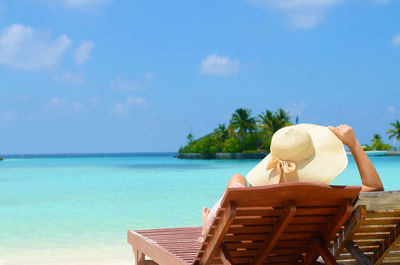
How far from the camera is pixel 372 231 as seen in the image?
9.82 feet

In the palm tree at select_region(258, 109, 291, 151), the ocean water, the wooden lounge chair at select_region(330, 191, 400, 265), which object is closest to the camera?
the wooden lounge chair at select_region(330, 191, 400, 265)

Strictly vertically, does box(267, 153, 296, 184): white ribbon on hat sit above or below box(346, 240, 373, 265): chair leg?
above

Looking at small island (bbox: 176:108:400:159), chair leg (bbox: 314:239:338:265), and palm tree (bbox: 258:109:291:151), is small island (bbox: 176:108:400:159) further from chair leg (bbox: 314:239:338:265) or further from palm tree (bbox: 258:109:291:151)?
chair leg (bbox: 314:239:338:265)

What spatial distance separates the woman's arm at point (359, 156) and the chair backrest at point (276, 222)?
0.23m

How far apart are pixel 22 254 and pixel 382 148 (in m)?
81.1

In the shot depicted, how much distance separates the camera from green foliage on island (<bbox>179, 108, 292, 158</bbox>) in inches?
2530

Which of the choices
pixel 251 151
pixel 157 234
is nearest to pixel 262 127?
pixel 251 151

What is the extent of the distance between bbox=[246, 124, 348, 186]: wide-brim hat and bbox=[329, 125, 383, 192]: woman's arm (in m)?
0.05

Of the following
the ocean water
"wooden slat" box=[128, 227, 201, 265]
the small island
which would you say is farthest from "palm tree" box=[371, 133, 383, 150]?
"wooden slat" box=[128, 227, 201, 265]

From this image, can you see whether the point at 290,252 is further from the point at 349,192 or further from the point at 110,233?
the point at 110,233

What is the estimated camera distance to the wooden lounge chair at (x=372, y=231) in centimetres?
261

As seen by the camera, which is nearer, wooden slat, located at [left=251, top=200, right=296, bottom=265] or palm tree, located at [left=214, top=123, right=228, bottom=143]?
wooden slat, located at [left=251, top=200, right=296, bottom=265]

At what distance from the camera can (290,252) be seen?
2.93m

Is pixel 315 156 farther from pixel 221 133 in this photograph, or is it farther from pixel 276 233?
pixel 221 133
